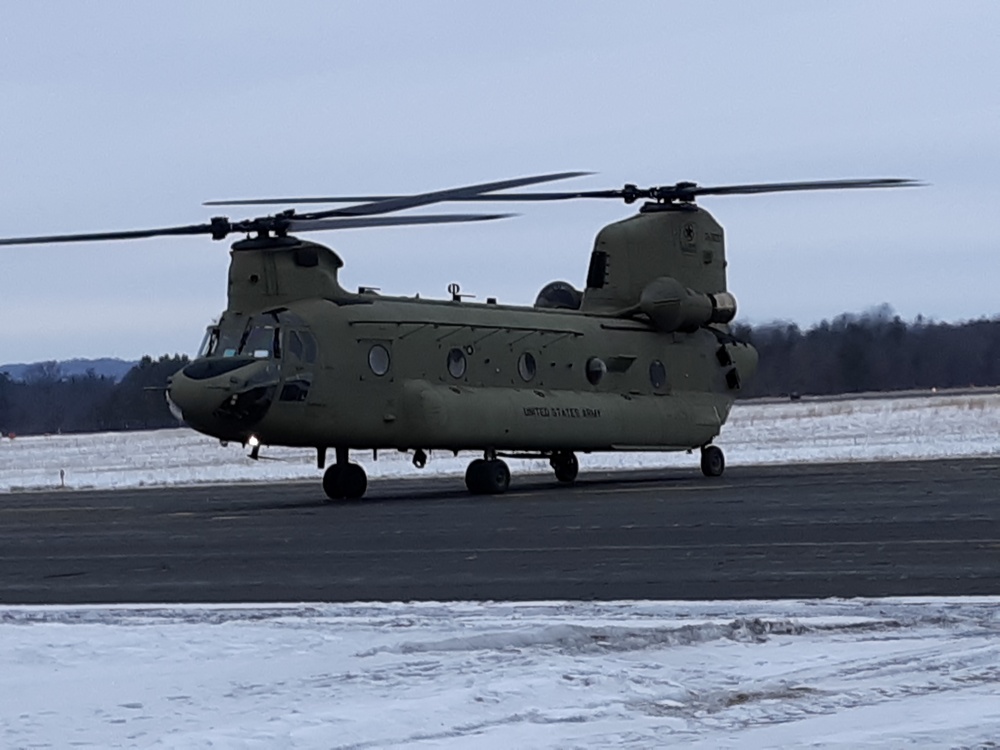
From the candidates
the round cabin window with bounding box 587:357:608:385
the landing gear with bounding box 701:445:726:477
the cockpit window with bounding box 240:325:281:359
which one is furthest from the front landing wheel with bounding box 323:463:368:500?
the landing gear with bounding box 701:445:726:477

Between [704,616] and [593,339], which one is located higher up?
[593,339]

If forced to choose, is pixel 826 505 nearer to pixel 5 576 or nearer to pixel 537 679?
pixel 5 576

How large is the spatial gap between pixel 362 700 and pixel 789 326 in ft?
185

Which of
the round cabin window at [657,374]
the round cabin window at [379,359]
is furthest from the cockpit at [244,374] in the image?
the round cabin window at [657,374]

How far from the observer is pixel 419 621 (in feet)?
34.8

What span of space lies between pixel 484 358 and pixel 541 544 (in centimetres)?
1123

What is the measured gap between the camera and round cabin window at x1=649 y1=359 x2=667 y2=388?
30.6 meters

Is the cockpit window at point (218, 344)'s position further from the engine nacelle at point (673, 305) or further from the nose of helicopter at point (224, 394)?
the engine nacelle at point (673, 305)

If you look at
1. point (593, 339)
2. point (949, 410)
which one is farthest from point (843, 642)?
point (949, 410)

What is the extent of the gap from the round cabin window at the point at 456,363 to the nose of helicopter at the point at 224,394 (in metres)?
3.44

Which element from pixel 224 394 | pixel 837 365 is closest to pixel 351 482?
pixel 224 394

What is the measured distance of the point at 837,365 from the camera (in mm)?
84500

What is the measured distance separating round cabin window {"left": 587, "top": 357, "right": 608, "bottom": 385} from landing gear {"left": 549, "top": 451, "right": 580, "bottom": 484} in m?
1.37

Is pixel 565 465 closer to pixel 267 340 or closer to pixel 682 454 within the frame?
pixel 267 340
